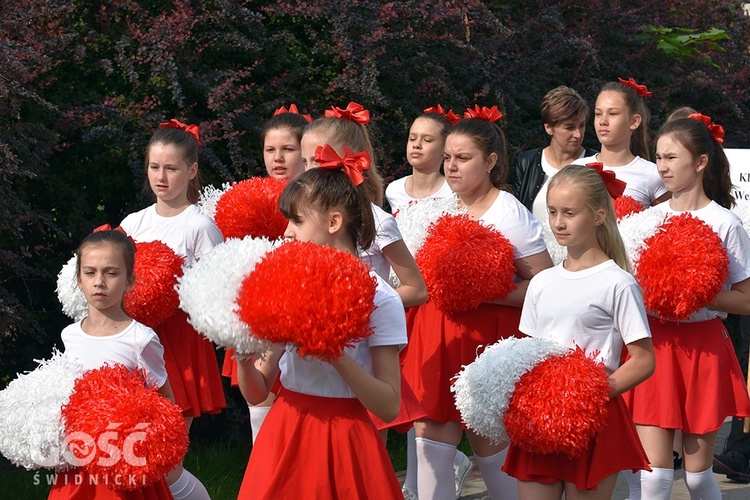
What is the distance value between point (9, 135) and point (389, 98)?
2618 millimetres

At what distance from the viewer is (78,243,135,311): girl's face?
15.4 feet

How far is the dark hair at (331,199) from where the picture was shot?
148 inches

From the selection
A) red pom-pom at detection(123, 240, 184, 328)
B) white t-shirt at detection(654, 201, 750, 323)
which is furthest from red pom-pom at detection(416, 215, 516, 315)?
red pom-pom at detection(123, 240, 184, 328)

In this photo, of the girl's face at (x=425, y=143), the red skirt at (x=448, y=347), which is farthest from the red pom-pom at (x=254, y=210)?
the girl's face at (x=425, y=143)

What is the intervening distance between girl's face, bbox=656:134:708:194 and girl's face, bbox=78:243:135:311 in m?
A: 2.65

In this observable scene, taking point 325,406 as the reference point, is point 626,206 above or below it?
above

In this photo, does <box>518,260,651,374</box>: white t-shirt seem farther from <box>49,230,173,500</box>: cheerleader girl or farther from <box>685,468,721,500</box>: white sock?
<box>49,230,173,500</box>: cheerleader girl

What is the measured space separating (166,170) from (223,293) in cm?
256

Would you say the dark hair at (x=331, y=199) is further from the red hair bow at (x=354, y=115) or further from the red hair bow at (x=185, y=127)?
the red hair bow at (x=185, y=127)

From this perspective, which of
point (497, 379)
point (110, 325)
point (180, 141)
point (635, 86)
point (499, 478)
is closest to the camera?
point (497, 379)

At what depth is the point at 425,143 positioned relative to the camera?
658cm

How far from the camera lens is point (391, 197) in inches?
269

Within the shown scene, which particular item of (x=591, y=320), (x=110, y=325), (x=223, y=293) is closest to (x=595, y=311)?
(x=591, y=320)

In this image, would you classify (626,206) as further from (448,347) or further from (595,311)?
(595,311)
